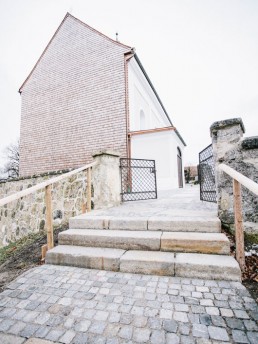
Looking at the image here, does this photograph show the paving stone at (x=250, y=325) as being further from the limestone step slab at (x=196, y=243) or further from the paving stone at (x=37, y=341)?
the paving stone at (x=37, y=341)

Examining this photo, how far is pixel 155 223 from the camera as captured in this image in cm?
316

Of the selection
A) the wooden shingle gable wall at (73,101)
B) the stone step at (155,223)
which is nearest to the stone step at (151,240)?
the stone step at (155,223)

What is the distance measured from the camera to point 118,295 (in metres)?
2.13

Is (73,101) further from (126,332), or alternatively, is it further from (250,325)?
(250,325)

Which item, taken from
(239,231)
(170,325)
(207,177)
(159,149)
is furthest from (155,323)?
(159,149)

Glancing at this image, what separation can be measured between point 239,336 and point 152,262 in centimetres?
111

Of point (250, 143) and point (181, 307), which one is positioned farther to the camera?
point (250, 143)

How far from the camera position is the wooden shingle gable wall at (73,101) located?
9609 millimetres

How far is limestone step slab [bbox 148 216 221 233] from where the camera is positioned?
2937mm

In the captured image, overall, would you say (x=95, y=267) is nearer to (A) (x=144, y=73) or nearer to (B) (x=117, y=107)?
(B) (x=117, y=107)

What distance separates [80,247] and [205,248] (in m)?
1.77

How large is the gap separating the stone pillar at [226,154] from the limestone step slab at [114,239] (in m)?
→ 1.04

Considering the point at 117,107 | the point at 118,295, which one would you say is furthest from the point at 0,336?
the point at 117,107

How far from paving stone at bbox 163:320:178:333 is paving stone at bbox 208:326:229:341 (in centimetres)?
26
